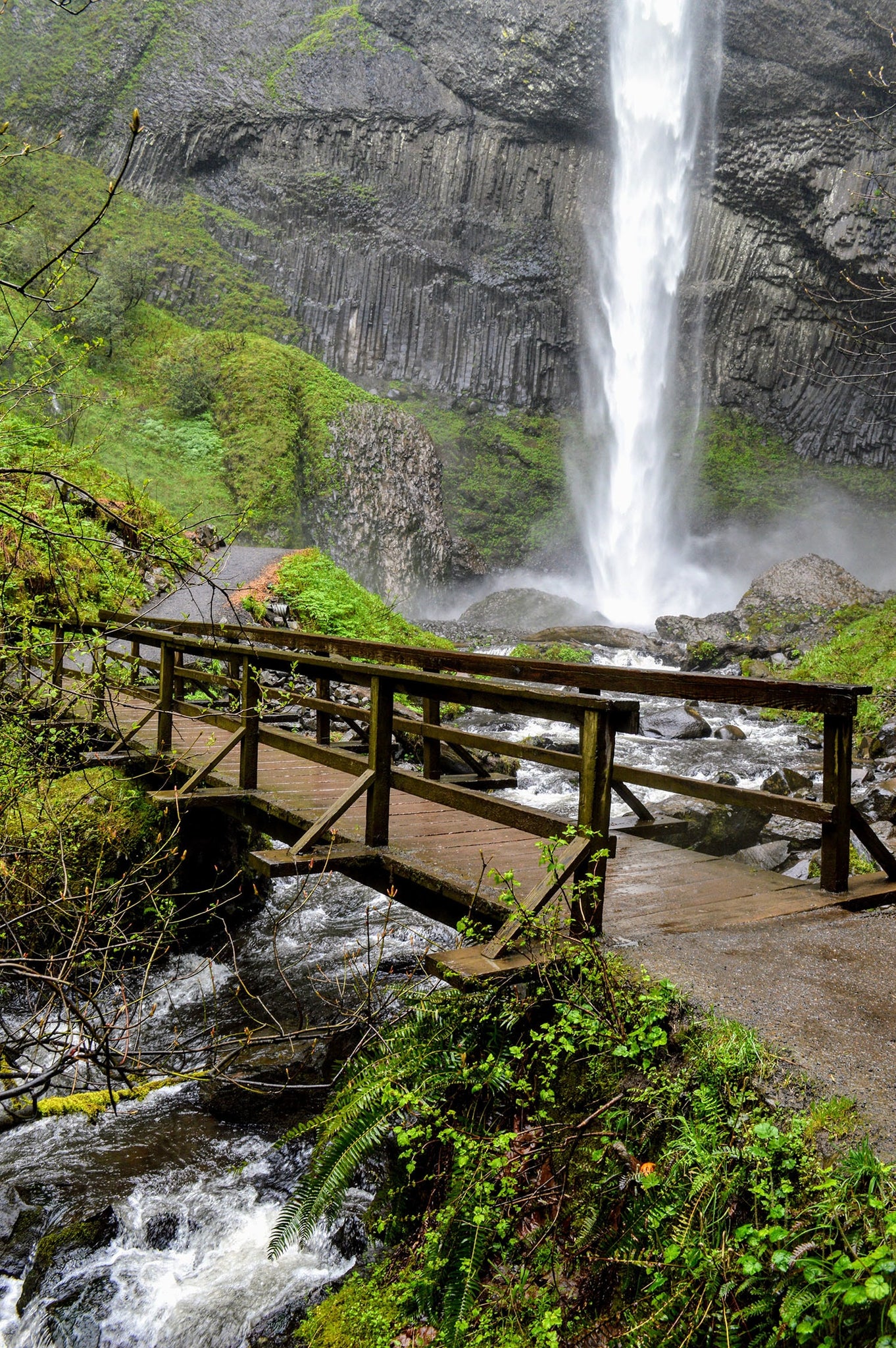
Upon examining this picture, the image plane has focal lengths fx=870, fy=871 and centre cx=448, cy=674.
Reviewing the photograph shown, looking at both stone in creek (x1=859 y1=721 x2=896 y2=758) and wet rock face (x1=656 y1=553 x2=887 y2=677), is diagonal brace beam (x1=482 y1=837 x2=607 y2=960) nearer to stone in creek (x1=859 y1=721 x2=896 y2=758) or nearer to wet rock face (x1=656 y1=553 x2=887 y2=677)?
stone in creek (x1=859 y1=721 x2=896 y2=758)

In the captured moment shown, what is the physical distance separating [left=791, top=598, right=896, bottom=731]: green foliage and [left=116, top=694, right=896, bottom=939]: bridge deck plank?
7628mm

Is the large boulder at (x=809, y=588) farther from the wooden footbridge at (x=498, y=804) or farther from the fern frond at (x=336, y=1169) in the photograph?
the fern frond at (x=336, y=1169)

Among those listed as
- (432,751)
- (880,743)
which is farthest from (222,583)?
(880,743)

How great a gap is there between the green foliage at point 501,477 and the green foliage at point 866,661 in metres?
17.5

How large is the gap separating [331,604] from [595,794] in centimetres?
961

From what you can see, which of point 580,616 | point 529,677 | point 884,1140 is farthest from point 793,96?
point 884,1140

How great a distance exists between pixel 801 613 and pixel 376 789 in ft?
61.2

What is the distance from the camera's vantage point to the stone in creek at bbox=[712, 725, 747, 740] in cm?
1277

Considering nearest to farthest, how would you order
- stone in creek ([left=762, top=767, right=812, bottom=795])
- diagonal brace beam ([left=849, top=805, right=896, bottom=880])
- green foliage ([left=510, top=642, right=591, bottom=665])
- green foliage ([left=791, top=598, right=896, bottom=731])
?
diagonal brace beam ([left=849, top=805, right=896, bottom=880]) < stone in creek ([left=762, top=767, right=812, bottom=795]) < green foliage ([left=791, top=598, right=896, bottom=731]) < green foliage ([left=510, top=642, right=591, bottom=665])

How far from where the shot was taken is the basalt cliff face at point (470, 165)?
31.8 m

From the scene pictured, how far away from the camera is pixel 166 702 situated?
6.42 m

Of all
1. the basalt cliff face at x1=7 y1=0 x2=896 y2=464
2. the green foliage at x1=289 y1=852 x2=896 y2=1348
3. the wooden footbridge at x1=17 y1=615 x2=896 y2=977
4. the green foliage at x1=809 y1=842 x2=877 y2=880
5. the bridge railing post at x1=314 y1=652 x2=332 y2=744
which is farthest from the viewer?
the basalt cliff face at x1=7 y1=0 x2=896 y2=464

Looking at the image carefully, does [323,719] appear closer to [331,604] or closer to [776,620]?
[331,604]

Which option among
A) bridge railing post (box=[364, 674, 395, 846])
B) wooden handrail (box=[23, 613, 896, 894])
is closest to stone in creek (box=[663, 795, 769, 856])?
wooden handrail (box=[23, 613, 896, 894])
